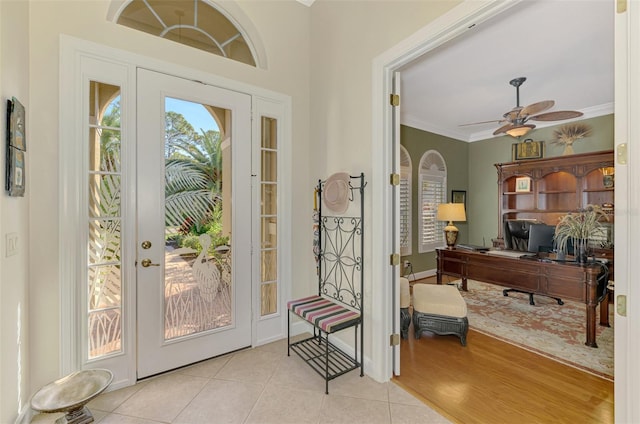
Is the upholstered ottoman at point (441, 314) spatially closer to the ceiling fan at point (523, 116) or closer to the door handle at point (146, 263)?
the ceiling fan at point (523, 116)

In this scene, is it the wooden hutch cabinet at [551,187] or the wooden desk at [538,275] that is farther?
the wooden hutch cabinet at [551,187]

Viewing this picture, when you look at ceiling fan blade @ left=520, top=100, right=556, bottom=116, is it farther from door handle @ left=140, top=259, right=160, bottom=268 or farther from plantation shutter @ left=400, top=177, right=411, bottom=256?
door handle @ left=140, top=259, right=160, bottom=268

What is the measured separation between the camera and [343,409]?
189cm

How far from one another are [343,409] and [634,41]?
235 centimetres

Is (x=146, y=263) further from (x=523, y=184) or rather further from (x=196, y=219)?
(x=523, y=184)

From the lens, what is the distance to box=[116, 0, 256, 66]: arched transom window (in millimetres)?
2307

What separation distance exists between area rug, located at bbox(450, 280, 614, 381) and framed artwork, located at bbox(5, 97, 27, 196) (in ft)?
13.3

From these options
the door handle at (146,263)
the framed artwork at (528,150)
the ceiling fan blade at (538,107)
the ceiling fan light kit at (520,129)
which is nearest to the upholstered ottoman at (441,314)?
the ceiling fan blade at (538,107)

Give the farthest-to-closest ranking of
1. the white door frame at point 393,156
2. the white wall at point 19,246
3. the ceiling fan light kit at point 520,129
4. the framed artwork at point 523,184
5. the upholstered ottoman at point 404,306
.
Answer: the framed artwork at point 523,184, the ceiling fan light kit at point 520,129, the upholstered ottoman at point 404,306, the white wall at point 19,246, the white door frame at point 393,156

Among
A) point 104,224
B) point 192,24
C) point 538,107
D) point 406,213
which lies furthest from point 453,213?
point 104,224

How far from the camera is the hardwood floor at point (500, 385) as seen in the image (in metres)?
1.86

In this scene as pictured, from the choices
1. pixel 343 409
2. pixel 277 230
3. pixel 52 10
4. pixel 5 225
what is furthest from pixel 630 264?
pixel 52 10

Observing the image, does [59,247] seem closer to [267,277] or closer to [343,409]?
[267,277]

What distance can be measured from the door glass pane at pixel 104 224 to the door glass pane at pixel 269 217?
45.2 inches
